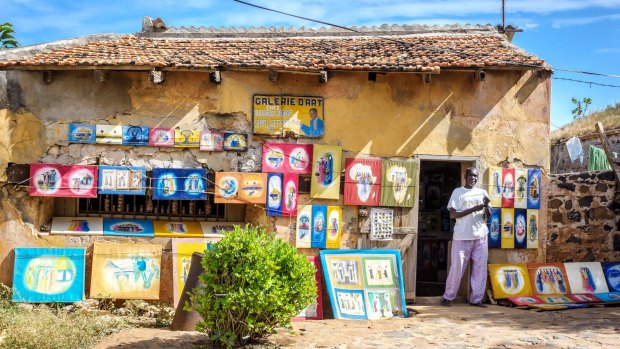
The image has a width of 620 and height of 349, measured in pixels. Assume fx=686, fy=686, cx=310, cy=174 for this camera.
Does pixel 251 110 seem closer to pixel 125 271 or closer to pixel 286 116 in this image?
pixel 286 116

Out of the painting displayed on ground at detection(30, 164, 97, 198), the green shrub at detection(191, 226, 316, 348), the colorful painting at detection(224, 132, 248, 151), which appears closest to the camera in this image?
the green shrub at detection(191, 226, 316, 348)

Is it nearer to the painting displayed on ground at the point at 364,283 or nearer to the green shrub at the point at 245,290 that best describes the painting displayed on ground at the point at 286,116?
the painting displayed on ground at the point at 364,283

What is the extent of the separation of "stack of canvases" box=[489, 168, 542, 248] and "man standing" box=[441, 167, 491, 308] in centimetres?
40

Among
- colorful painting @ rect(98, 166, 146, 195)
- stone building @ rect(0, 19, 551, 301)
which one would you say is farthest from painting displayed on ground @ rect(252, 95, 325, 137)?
colorful painting @ rect(98, 166, 146, 195)

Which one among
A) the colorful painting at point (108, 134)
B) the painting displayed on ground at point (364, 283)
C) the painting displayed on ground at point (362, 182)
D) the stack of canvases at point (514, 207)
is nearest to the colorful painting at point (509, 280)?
the stack of canvases at point (514, 207)

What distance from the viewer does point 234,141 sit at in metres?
10.4

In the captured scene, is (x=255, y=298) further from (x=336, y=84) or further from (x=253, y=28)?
(x=253, y=28)

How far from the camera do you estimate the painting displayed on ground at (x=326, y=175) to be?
10.5 metres

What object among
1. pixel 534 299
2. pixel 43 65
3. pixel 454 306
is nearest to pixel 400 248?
pixel 454 306

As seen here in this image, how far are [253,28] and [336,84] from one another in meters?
3.40

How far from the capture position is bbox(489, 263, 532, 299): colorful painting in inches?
421

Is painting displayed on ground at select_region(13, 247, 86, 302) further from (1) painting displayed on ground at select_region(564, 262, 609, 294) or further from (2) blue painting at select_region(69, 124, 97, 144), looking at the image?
(1) painting displayed on ground at select_region(564, 262, 609, 294)

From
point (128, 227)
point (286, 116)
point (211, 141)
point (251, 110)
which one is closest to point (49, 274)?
point (128, 227)

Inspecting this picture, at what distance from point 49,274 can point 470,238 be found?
6.21 m
